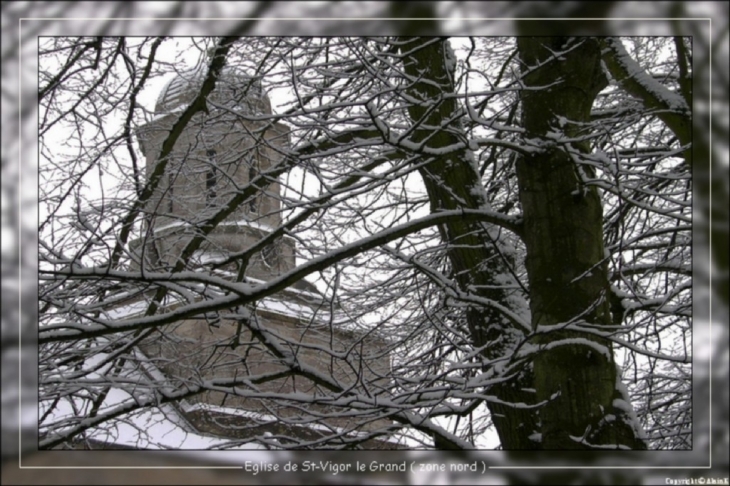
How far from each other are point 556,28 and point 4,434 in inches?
89.5

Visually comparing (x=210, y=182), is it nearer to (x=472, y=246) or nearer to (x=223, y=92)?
(x=223, y=92)

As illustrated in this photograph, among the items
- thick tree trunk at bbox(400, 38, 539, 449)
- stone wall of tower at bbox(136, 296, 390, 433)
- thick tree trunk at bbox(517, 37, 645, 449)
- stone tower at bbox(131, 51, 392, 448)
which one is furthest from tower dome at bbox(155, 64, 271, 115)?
thick tree trunk at bbox(517, 37, 645, 449)

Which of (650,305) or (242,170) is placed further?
(242,170)

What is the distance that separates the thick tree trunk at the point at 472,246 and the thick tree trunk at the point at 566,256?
22 centimetres

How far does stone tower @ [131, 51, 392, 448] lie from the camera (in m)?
4.75

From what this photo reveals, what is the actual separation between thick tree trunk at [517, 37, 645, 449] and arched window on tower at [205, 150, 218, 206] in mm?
1791

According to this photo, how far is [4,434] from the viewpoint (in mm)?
2695

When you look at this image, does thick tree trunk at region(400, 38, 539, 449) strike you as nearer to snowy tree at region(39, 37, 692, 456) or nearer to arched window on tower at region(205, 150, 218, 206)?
snowy tree at region(39, 37, 692, 456)

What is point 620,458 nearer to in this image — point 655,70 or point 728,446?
point 728,446

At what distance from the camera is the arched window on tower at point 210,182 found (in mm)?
5238

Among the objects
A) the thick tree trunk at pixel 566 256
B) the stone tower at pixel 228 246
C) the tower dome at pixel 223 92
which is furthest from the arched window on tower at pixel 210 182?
the thick tree trunk at pixel 566 256

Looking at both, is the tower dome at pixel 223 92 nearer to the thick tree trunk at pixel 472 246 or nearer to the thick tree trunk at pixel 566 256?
the thick tree trunk at pixel 472 246

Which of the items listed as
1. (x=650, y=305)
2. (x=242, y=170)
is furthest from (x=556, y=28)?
(x=242, y=170)

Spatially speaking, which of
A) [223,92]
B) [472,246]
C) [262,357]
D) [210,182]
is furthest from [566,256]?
[223,92]
